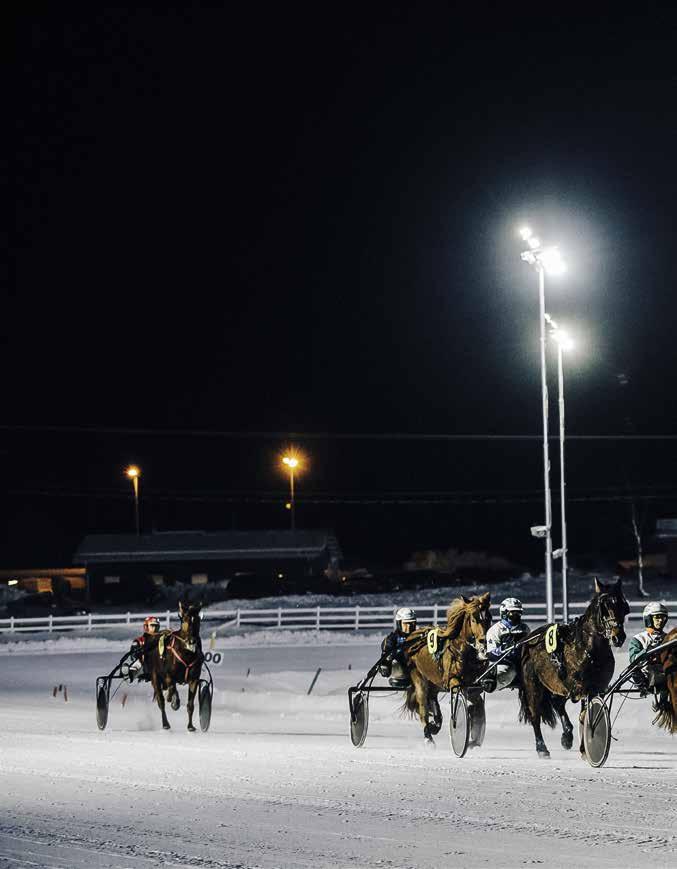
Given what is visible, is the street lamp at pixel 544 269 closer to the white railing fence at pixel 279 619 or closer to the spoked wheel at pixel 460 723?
the spoked wheel at pixel 460 723

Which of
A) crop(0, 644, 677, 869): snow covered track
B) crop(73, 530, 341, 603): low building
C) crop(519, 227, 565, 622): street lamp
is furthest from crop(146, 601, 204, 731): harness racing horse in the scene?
crop(73, 530, 341, 603): low building

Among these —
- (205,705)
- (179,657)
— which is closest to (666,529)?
(205,705)

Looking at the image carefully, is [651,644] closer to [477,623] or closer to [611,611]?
[611,611]

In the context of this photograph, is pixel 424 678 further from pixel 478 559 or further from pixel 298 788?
pixel 478 559

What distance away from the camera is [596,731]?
1248 centimetres

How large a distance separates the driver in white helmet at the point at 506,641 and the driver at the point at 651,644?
1.37m

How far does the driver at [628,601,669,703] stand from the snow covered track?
2.79 feet

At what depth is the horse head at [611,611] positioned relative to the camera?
1232 centimetres

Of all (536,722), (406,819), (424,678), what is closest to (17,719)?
(424,678)

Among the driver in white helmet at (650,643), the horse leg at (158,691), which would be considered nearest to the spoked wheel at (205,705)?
the horse leg at (158,691)

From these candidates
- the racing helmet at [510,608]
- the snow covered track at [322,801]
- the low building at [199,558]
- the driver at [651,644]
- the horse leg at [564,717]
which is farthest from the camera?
the low building at [199,558]

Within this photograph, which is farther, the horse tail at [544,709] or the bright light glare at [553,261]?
the bright light glare at [553,261]

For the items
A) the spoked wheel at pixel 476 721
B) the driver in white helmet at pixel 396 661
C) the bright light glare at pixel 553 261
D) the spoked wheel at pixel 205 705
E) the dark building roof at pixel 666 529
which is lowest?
the dark building roof at pixel 666 529

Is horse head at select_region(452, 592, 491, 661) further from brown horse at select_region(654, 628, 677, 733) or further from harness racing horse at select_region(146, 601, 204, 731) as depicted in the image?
harness racing horse at select_region(146, 601, 204, 731)
